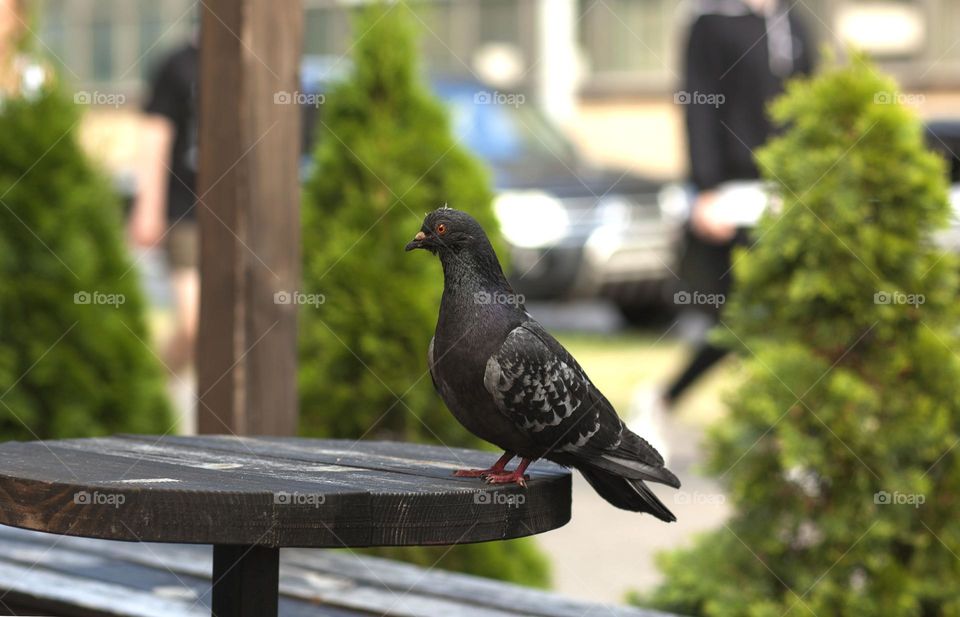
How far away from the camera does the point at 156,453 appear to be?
9.20 feet

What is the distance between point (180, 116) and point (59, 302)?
2198mm

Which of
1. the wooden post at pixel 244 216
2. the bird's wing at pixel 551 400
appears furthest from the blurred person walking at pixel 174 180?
the bird's wing at pixel 551 400

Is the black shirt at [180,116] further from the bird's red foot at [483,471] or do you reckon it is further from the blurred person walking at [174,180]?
the bird's red foot at [483,471]

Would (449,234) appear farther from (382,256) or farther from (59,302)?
(59,302)

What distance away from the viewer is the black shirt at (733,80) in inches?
252

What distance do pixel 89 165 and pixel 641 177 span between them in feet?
29.6

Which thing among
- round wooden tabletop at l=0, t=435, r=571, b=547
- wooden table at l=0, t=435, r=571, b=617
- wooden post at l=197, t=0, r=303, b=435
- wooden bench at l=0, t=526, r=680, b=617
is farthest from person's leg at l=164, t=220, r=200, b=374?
round wooden tabletop at l=0, t=435, r=571, b=547

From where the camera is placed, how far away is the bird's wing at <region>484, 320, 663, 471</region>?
8.36ft

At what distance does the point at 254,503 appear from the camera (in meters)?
2.26

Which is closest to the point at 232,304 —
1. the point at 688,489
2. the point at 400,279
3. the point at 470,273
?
the point at 400,279

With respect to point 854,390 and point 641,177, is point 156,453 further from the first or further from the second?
point 641,177

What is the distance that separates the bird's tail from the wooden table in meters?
Result: 0.08

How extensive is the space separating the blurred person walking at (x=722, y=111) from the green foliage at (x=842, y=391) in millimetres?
2369

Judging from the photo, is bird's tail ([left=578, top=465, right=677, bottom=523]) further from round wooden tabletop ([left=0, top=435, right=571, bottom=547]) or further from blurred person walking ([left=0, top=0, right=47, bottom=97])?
blurred person walking ([left=0, top=0, right=47, bottom=97])
